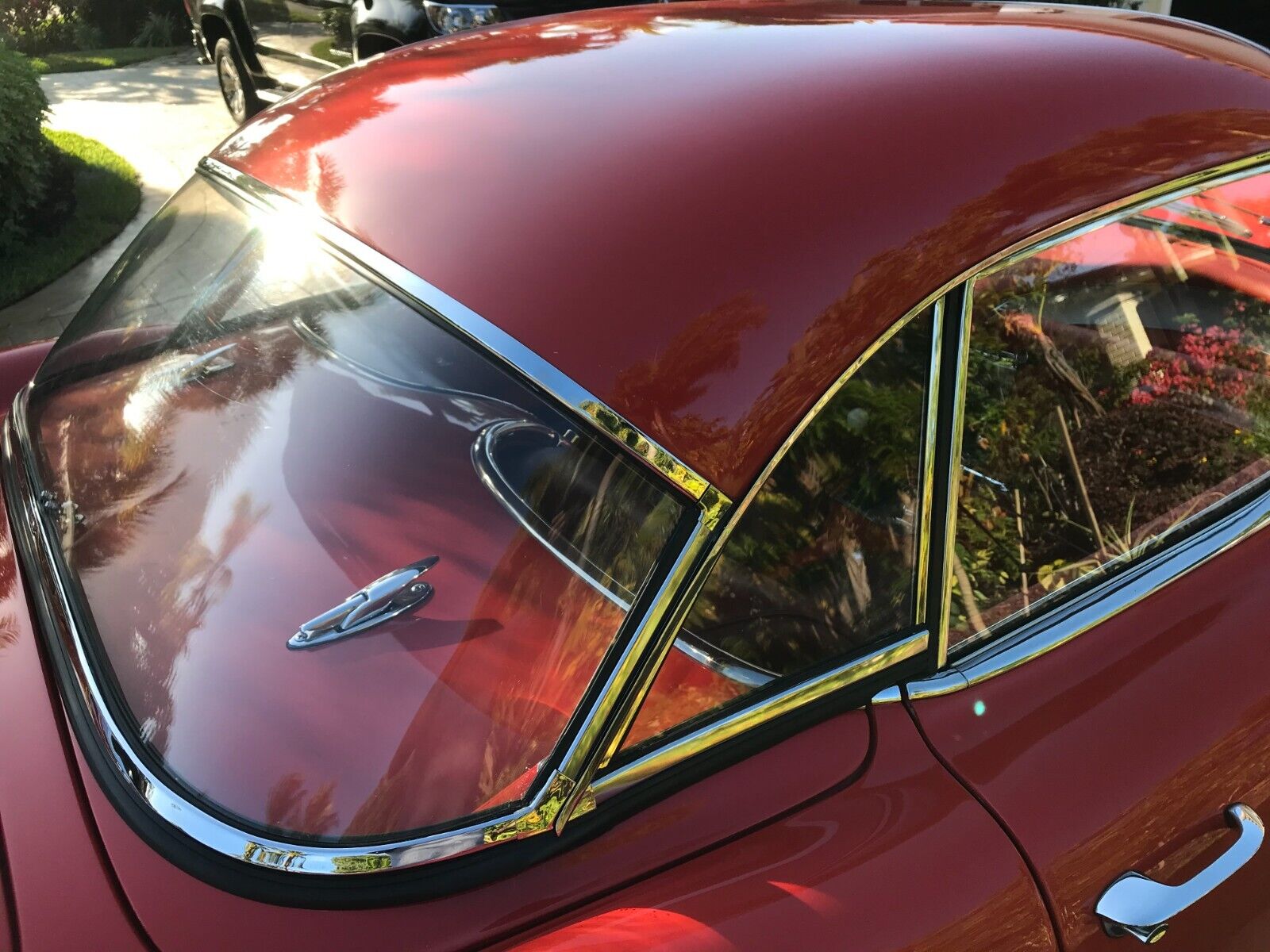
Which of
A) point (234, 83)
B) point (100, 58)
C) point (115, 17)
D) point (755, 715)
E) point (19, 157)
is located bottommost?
point (100, 58)

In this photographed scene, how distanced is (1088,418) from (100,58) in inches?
546

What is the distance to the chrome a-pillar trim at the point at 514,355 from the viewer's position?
3.70 feet

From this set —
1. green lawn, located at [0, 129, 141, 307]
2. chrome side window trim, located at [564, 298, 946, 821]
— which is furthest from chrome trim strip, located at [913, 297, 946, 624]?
green lawn, located at [0, 129, 141, 307]

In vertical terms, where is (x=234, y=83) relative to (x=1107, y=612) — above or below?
below

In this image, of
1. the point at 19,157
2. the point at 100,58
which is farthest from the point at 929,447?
the point at 100,58

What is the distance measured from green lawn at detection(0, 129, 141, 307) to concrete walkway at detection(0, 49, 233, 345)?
0.21ft

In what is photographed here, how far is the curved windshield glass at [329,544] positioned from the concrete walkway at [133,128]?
4.26 meters

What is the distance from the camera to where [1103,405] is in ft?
5.73

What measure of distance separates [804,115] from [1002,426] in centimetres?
57

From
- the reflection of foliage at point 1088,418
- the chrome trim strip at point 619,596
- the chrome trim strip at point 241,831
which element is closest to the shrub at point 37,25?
the chrome trim strip at point 241,831

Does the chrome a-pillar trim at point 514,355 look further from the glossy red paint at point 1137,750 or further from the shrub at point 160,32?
the shrub at point 160,32

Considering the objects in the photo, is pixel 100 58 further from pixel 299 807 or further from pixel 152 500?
pixel 299 807

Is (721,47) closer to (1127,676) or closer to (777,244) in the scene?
(777,244)

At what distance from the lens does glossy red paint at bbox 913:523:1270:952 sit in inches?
49.1
